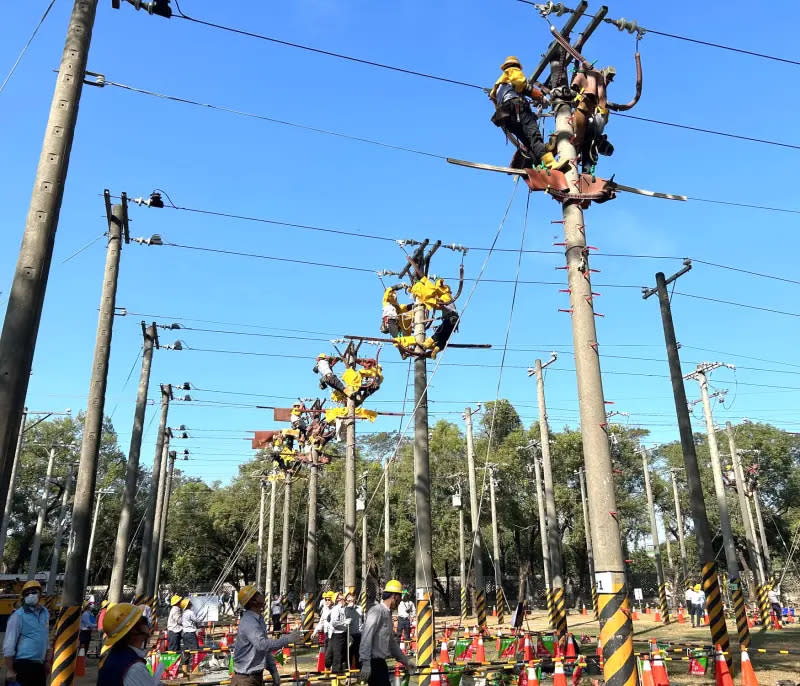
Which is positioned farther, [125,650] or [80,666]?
[80,666]

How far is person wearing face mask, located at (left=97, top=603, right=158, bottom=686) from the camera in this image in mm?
3619

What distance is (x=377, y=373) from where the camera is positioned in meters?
18.3

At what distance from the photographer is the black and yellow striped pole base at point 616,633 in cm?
643

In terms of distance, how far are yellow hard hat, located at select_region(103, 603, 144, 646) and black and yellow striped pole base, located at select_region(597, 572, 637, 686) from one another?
4.76 meters

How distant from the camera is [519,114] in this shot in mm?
8742

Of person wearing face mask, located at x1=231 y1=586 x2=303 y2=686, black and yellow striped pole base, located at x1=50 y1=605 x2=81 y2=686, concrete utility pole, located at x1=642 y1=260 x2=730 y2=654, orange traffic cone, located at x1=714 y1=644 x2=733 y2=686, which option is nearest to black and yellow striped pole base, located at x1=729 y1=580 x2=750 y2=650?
concrete utility pole, located at x1=642 y1=260 x2=730 y2=654

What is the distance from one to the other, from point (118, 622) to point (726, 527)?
62.9 ft

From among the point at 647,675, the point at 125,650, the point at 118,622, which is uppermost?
the point at 118,622

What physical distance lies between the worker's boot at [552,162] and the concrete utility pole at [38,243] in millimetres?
5558

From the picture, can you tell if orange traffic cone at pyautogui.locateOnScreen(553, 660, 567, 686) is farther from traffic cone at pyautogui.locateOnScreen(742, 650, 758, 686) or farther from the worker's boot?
the worker's boot

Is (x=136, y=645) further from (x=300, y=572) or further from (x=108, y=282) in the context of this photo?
(x=300, y=572)

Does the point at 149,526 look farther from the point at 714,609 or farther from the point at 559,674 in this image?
the point at 714,609

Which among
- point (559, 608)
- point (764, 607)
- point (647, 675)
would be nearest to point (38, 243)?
point (647, 675)

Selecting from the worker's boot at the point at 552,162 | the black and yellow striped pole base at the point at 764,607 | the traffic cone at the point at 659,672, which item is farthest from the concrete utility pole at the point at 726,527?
the worker's boot at the point at 552,162
